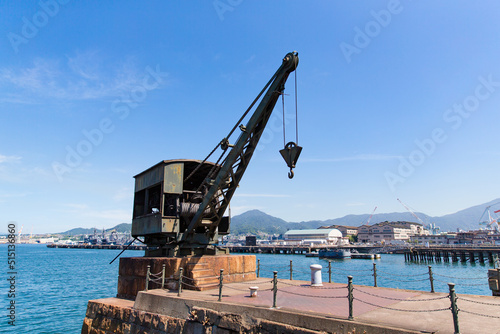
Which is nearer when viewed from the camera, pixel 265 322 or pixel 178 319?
pixel 265 322

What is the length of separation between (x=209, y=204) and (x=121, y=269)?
515cm

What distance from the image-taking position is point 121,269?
14234 mm

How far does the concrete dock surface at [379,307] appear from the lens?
6590 millimetres

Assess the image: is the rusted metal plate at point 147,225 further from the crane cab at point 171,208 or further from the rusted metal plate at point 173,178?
the rusted metal plate at point 173,178

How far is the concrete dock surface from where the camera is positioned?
659 centimetres

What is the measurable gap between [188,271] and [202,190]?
14.5ft

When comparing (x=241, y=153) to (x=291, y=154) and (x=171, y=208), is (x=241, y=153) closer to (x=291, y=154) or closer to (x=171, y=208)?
(x=291, y=154)

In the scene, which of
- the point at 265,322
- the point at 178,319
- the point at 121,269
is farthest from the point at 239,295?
the point at 121,269

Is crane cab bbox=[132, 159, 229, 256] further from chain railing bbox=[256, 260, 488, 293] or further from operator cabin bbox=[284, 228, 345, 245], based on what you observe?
operator cabin bbox=[284, 228, 345, 245]

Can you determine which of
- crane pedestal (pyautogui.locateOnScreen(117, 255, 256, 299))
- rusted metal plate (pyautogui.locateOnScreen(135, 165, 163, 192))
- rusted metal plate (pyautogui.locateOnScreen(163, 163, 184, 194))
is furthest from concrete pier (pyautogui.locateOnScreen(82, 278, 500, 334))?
rusted metal plate (pyautogui.locateOnScreen(135, 165, 163, 192))

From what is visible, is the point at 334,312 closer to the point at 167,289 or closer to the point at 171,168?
the point at 167,289

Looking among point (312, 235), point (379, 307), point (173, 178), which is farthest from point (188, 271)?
point (312, 235)

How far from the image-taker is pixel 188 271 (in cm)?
1219

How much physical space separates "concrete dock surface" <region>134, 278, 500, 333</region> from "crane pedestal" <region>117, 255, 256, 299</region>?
1.70 ft
